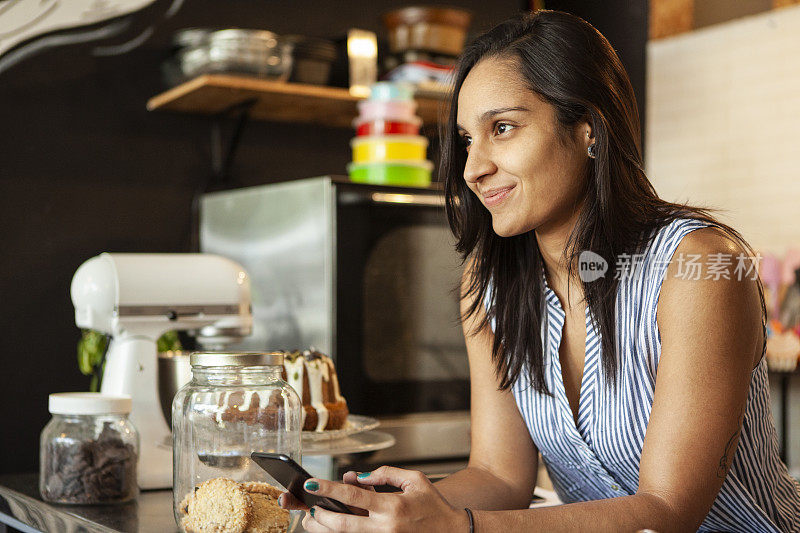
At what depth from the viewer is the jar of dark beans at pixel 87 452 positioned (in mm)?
1396

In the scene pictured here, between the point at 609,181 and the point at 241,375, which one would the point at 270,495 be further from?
the point at 609,181

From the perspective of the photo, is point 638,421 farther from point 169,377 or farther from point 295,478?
point 169,377

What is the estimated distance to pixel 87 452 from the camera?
55.1 inches

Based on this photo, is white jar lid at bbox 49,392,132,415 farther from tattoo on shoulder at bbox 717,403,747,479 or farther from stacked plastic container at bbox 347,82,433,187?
stacked plastic container at bbox 347,82,433,187

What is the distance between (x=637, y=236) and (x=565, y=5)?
2.15m

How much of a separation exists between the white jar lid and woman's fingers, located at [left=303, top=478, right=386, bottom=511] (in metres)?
0.53

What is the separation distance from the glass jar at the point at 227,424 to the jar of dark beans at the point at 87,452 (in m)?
0.24

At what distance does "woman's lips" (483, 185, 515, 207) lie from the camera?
1285 millimetres

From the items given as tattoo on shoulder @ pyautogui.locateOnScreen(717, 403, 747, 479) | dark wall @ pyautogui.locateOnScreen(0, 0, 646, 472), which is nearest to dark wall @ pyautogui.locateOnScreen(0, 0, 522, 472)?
dark wall @ pyautogui.locateOnScreen(0, 0, 646, 472)

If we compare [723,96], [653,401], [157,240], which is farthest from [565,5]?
[653,401]

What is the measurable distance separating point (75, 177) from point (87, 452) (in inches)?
44.1

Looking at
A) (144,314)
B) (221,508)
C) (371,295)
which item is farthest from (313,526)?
(371,295)

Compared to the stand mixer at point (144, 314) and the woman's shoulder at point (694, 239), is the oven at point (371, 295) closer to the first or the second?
the stand mixer at point (144, 314)

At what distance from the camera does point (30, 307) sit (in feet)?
7.44
